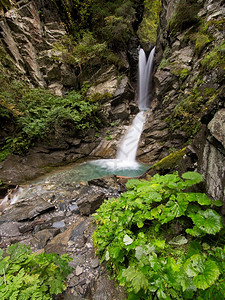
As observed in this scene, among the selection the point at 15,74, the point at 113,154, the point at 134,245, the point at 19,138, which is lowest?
the point at 113,154

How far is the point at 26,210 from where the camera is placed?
3613mm

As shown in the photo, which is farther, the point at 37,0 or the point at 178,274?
the point at 37,0

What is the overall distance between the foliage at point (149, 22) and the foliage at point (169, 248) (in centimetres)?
2021

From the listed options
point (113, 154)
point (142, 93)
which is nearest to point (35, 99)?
point (113, 154)

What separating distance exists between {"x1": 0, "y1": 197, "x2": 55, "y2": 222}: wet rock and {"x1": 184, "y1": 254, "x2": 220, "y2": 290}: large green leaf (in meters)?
3.66

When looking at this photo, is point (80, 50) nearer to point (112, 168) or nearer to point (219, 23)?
point (219, 23)

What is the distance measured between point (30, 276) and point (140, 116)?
1145cm

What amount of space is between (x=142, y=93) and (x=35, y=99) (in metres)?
11.0

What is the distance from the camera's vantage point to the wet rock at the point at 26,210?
3.38 metres

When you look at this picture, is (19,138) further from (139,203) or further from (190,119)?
(190,119)

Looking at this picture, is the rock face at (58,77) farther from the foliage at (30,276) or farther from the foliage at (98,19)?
the foliage at (30,276)

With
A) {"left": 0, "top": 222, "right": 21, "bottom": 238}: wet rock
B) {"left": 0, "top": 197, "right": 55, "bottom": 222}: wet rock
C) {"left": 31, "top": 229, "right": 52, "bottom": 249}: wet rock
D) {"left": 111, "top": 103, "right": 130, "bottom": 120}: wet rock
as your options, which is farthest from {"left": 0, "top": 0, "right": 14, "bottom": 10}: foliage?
{"left": 31, "top": 229, "right": 52, "bottom": 249}: wet rock

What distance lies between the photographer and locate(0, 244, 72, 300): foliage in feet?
3.67

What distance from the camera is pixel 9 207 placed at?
4.01 meters
